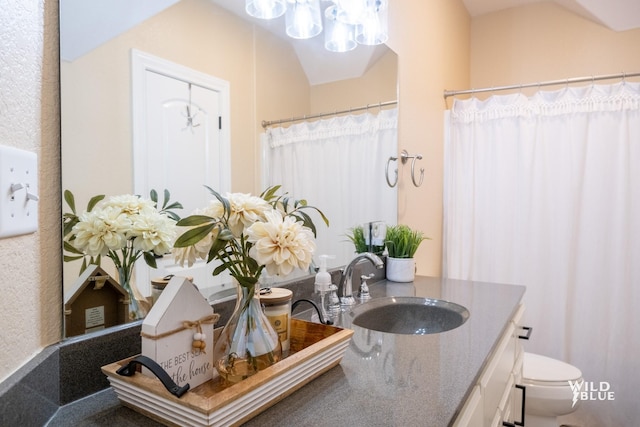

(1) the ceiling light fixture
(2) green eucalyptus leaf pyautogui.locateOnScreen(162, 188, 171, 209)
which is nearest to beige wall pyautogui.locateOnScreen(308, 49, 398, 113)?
(1) the ceiling light fixture

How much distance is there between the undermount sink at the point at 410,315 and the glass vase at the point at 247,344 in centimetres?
66

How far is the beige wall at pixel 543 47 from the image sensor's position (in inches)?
104

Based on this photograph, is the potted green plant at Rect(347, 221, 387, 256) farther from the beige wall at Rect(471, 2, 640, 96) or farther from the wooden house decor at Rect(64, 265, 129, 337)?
the beige wall at Rect(471, 2, 640, 96)

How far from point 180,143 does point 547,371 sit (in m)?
1.91

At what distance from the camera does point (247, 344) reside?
746 millimetres

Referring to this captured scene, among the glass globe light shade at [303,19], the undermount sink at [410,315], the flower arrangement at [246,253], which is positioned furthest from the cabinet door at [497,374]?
the glass globe light shade at [303,19]

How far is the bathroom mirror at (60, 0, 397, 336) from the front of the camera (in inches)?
29.3

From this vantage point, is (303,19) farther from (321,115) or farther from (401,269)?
(401,269)

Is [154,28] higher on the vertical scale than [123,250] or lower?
higher

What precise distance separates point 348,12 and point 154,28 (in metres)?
0.94

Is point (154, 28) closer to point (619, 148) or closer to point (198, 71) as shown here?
point (198, 71)

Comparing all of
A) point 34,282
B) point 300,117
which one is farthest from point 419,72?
point 34,282

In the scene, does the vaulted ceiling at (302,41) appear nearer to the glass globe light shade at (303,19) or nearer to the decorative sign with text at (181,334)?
the glass globe light shade at (303,19)

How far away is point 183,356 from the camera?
26.9 inches
